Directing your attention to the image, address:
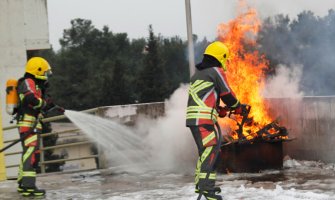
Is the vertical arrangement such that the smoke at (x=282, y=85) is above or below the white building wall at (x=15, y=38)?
below

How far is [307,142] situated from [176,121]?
272 centimetres

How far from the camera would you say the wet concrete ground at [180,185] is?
7805mm

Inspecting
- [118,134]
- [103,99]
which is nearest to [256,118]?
[118,134]

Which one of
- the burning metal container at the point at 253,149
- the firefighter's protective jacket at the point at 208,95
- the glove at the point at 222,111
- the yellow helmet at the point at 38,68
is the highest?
the yellow helmet at the point at 38,68

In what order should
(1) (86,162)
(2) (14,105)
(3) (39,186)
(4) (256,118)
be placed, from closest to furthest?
(2) (14,105) < (3) (39,186) < (4) (256,118) < (1) (86,162)

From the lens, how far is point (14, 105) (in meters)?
8.62

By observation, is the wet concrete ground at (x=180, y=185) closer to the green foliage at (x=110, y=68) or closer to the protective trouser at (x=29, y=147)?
the protective trouser at (x=29, y=147)

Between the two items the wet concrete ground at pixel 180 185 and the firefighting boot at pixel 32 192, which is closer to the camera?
the wet concrete ground at pixel 180 185

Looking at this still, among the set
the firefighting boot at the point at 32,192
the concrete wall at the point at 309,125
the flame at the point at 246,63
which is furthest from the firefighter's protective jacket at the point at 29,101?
the concrete wall at the point at 309,125

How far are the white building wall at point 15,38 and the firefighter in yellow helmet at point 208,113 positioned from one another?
872 centimetres

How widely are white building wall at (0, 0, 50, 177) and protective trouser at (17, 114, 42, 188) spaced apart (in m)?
6.35

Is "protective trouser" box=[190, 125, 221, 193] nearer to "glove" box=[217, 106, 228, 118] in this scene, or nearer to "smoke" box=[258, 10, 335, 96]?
"glove" box=[217, 106, 228, 118]

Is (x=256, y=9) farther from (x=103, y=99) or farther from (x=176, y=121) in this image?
(x=103, y=99)

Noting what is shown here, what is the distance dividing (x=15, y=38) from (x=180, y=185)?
7942 mm
